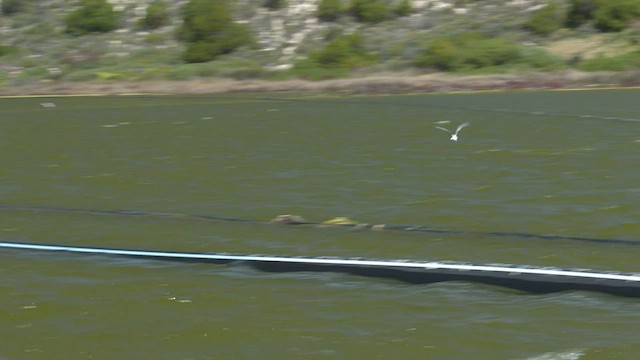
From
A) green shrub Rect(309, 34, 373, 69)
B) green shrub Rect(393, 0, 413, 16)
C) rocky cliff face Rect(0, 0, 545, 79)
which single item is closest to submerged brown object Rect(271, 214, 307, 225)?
green shrub Rect(309, 34, 373, 69)

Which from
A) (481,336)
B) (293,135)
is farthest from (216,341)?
(293,135)

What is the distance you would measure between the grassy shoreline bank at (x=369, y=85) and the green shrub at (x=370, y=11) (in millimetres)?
7819

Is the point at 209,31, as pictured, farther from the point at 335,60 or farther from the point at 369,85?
the point at 369,85

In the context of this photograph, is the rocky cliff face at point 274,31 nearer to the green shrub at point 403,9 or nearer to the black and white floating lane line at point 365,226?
the green shrub at point 403,9

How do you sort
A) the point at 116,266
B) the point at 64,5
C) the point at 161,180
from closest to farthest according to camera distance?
1. the point at 116,266
2. the point at 161,180
3. the point at 64,5

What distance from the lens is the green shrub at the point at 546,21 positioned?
117 ft

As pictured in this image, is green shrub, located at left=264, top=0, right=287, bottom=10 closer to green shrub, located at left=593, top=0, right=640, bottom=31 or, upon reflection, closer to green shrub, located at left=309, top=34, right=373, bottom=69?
green shrub, located at left=309, top=34, right=373, bottom=69

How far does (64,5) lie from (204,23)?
309 inches

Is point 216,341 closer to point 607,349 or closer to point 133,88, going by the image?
point 607,349

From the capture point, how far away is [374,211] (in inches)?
511

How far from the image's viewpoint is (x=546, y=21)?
36156mm

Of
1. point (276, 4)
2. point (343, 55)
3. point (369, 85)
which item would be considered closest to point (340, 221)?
point (369, 85)

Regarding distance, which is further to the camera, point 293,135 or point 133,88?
point 133,88

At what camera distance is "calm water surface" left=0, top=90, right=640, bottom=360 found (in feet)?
27.0
